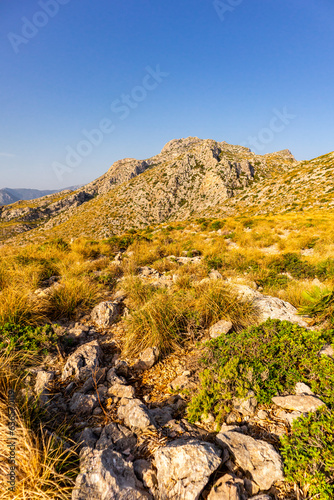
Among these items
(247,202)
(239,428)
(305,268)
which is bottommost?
(239,428)

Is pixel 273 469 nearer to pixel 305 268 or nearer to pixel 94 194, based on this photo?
pixel 305 268

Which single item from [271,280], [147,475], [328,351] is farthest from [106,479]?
[271,280]

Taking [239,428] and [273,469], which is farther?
[239,428]

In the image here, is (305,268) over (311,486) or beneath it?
over

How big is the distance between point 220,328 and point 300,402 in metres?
1.77

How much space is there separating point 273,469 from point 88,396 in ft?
7.38

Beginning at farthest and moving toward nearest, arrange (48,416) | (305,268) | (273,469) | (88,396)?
(305,268) < (88,396) < (48,416) < (273,469)

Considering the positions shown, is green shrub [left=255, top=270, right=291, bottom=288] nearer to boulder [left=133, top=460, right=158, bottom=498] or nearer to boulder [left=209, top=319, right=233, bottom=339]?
boulder [left=209, top=319, right=233, bottom=339]

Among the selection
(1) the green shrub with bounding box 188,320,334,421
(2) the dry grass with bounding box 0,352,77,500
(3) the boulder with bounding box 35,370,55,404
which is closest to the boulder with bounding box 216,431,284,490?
(1) the green shrub with bounding box 188,320,334,421

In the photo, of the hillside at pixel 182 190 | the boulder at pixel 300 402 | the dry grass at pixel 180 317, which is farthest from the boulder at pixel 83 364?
the hillside at pixel 182 190

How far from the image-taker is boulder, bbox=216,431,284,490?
1871 mm

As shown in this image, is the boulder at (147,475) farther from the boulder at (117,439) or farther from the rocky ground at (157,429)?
the boulder at (117,439)

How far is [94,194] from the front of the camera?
12275 cm

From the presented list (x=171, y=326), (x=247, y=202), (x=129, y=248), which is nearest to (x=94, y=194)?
(x=247, y=202)
